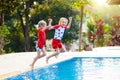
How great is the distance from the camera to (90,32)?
103 feet

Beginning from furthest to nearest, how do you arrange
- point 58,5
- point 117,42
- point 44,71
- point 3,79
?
point 58,5
point 117,42
point 44,71
point 3,79

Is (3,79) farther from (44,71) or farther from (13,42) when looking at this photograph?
(13,42)

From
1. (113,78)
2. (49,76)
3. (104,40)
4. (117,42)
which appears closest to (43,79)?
(49,76)

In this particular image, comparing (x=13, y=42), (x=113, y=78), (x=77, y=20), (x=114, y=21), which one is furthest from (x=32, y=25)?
(x=113, y=78)

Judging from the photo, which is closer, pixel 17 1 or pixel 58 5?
pixel 17 1

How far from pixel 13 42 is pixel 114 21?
31.1 feet

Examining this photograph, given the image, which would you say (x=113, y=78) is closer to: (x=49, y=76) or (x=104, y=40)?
(x=49, y=76)

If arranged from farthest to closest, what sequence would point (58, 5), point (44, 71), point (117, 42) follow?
1. point (58, 5)
2. point (117, 42)
3. point (44, 71)

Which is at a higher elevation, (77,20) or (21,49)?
(77,20)

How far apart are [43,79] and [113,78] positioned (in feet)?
5.91

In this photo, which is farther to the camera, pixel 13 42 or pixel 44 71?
pixel 13 42

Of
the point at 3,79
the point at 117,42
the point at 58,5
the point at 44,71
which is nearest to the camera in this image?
the point at 3,79

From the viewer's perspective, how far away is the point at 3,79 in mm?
9297

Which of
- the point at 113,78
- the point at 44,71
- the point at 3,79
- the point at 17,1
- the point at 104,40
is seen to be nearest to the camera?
the point at 3,79
